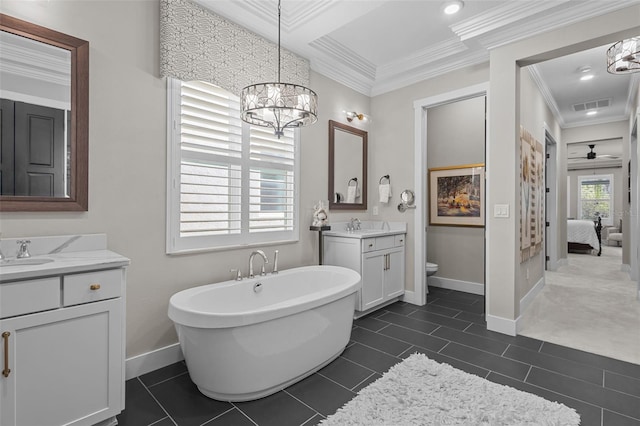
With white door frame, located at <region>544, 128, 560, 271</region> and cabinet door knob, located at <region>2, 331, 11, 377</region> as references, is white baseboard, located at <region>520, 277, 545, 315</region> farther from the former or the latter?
cabinet door knob, located at <region>2, 331, 11, 377</region>

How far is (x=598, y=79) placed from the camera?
14.3 feet

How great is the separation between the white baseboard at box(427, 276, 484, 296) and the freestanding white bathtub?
8.92ft

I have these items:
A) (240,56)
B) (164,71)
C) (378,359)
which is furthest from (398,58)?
(378,359)

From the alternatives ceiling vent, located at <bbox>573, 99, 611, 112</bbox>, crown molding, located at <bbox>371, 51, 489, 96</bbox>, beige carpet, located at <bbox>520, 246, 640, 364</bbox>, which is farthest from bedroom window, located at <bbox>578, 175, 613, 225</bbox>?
crown molding, located at <bbox>371, 51, 489, 96</bbox>

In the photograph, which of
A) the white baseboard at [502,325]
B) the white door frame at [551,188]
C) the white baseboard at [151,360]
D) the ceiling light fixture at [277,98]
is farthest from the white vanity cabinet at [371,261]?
the white door frame at [551,188]

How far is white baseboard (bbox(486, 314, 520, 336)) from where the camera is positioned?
10.0ft

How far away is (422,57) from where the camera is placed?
12.2 feet

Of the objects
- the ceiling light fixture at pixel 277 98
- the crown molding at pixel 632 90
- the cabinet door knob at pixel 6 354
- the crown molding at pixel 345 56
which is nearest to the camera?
the cabinet door knob at pixel 6 354

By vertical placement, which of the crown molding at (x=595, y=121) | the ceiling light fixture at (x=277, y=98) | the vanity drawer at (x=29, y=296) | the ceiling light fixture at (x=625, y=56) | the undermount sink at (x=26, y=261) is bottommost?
the vanity drawer at (x=29, y=296)

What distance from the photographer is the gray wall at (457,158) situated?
14.7 ft

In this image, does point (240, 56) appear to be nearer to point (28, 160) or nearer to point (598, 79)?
point (28, 160)

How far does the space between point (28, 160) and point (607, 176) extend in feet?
48.2

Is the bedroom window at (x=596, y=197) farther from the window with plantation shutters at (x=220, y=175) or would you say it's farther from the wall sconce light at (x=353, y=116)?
the window with plantation shutters at (x=220, y=175)

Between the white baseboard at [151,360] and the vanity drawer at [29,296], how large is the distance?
3.18 ft
